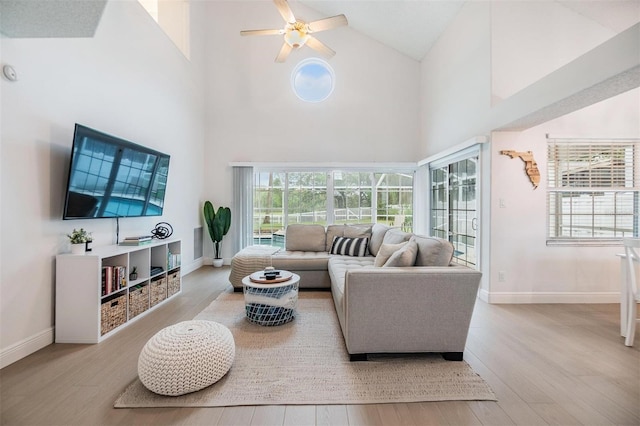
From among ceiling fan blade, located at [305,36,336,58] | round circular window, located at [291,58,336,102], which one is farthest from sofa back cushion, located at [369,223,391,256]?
round circular window, located at [291,58,336,102]

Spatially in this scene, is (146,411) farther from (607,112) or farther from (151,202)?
(607,112)

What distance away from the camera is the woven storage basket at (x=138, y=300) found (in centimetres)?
303

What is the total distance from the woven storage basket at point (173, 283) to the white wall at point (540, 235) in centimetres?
402

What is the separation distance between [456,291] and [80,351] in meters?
3.00

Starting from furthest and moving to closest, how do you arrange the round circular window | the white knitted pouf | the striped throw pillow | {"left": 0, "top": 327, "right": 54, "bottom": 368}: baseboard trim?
the round circular window < the striped throw pillow < {"left": 0, "top": 327, "right": 54, "bottom": 368}: baseboard trim < the white knitted pouf

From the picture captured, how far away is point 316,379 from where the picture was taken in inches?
79.7

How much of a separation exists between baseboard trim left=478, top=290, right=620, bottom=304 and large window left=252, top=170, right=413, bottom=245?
9.38ft

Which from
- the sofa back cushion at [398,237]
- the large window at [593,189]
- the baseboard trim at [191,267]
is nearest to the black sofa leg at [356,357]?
the sofa back cushion at [398,237]

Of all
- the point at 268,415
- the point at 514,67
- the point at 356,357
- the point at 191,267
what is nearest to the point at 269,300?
the point at 356,357

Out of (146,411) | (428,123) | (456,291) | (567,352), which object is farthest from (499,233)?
(146,411)

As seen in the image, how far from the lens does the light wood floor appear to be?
1.66 meters

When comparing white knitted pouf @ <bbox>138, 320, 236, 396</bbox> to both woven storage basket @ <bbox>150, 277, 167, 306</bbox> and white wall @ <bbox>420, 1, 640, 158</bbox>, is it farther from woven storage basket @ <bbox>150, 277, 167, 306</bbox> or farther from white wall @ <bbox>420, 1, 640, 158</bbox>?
white wall @ <bbox>420, 1, 640, 158</bbox>

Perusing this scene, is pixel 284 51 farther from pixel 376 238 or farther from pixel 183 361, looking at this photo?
pixel 183 361

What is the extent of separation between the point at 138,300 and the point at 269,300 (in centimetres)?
143
